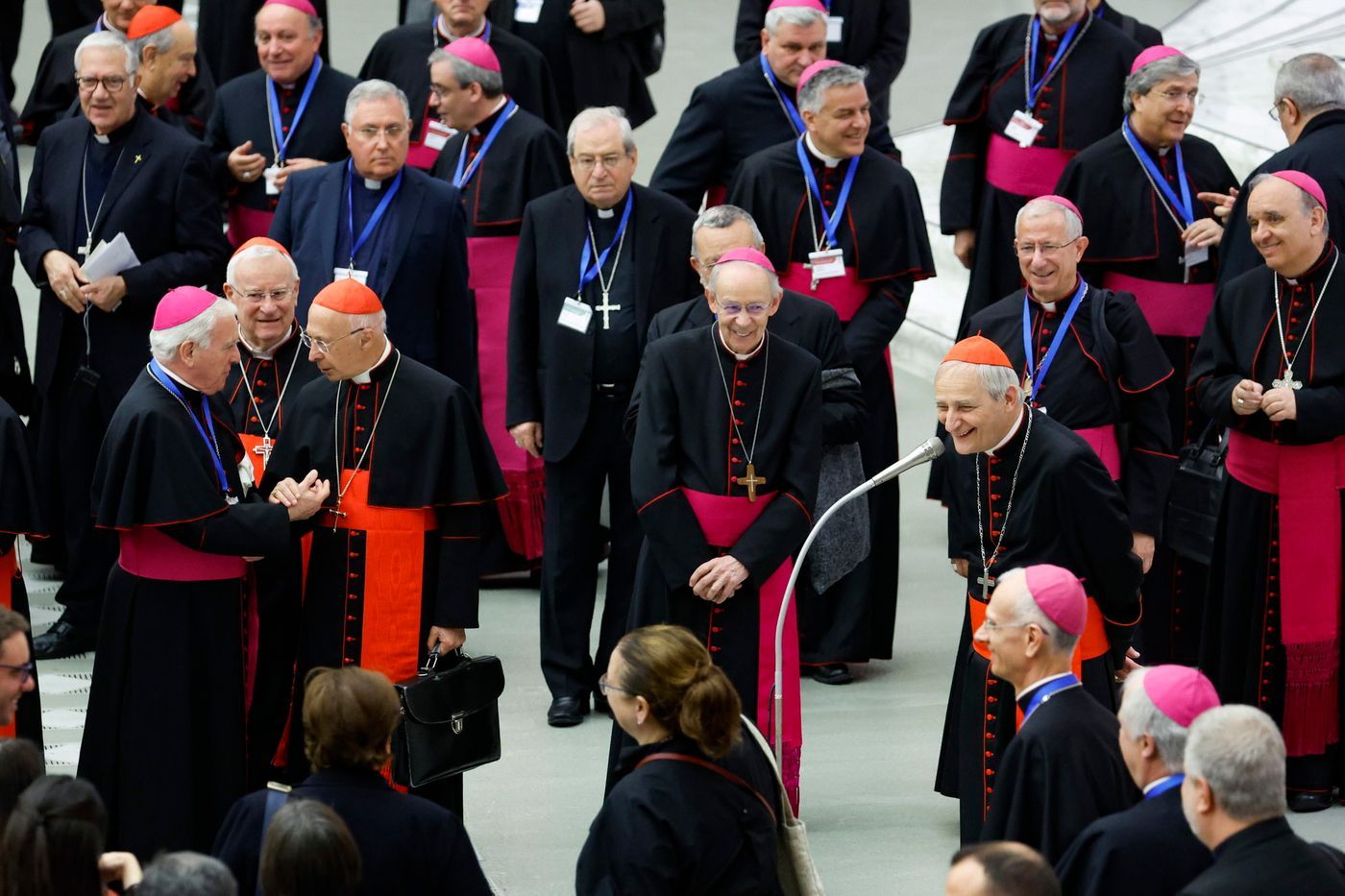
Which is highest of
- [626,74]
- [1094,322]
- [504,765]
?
[626,74]

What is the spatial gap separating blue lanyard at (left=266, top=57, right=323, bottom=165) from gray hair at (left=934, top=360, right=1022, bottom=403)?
11.8 feet

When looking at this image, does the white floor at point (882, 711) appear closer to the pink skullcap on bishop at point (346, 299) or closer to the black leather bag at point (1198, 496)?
the black leather bag at point (1198, 496)

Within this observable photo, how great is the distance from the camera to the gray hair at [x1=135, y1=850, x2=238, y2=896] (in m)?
3.63

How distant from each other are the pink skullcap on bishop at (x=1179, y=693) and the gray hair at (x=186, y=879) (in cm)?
187

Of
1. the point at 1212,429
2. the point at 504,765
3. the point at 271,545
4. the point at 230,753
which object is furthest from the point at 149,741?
the point at 1212,429

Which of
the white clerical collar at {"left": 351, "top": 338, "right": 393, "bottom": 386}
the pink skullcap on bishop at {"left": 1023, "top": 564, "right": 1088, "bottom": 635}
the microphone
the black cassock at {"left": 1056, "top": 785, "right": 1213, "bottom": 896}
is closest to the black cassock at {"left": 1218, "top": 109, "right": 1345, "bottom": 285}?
the microphone

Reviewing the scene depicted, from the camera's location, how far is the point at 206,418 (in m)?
5.86

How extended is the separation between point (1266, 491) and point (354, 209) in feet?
10.8

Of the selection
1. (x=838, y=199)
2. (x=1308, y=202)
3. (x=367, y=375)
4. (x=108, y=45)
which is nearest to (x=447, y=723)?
(x=367, y=375)

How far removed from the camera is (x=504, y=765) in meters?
6.99

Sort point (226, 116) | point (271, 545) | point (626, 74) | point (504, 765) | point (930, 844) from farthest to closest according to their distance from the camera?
point (626, 74) → point (226, 116) → point (504, 765) → point (930, 844) → point (271, 545)

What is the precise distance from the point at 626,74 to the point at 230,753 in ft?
17.1

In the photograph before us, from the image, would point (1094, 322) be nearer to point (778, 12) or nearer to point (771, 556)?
point (771, 556)

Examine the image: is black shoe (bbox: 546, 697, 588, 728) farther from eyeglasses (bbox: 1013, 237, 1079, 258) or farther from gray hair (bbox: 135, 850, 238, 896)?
gray hair (bbox: 135, 850, 238, 896)
